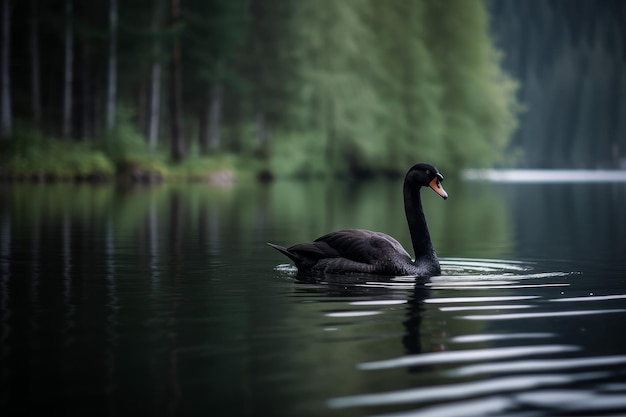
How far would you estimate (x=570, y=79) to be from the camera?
143625mm

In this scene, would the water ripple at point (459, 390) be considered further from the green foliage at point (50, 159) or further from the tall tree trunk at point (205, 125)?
the tall tree trunk at point (205, 125)

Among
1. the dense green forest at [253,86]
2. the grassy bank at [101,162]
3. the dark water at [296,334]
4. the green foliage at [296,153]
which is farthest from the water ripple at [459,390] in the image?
the green foliage at [296,153]

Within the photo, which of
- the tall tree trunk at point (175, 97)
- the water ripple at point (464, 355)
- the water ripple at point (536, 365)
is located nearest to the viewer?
the water ripple at point (536, 365)

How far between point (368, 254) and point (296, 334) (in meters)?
4.17

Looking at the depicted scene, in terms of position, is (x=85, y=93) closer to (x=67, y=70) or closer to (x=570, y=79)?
(x=67, y=70)

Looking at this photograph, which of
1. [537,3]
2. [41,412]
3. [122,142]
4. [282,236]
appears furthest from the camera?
[537,3]

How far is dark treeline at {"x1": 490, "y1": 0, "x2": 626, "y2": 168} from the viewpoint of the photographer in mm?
133875

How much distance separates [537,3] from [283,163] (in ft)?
379

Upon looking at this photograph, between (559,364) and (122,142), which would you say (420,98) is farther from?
(559,364)

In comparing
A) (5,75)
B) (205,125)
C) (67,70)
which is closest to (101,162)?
(67,70)

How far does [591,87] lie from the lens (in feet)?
454

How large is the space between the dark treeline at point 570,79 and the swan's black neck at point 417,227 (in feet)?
400

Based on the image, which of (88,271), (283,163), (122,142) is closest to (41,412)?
(88,271)

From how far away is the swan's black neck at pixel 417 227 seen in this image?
11.7m
